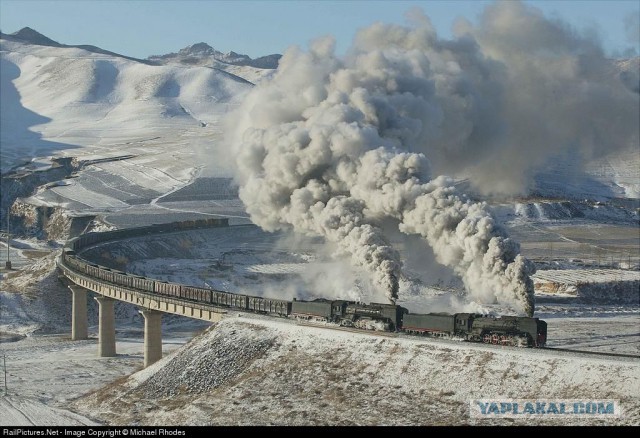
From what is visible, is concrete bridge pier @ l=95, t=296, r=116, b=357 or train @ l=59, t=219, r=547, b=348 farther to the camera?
concrete bridge pier @ l=95, t=296, r=116, b=357

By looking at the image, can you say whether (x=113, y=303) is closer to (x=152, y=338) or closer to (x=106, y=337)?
(x=106, y=337)

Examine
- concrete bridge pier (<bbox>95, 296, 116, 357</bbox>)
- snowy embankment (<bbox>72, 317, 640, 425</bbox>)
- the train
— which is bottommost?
concrete bridge pier (<bbox>95, 296, 116, 357</bbox>)

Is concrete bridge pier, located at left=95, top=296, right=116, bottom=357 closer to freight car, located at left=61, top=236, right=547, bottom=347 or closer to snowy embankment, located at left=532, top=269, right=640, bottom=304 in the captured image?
freight car, located at left=61, top=236, right=547, bottom=347

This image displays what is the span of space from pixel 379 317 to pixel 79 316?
4694 centimetres

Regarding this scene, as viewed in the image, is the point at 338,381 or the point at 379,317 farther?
the point at 379,317

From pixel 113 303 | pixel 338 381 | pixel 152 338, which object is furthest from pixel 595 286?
pixel 338 381

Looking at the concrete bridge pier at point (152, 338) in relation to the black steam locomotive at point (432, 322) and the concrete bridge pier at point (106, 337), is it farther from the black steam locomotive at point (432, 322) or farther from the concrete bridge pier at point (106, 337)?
the black steam locomotive at point (432, 322)

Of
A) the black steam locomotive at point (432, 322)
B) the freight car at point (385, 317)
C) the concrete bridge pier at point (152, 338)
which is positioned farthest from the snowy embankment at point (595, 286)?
the concrete bridge pier at point (152, 338)

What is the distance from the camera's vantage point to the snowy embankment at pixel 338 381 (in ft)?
178

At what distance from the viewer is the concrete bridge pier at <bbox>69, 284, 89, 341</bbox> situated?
10356 cm

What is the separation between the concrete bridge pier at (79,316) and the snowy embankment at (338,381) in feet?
110

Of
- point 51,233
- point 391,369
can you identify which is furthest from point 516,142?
point 51,233

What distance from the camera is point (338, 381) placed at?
6116 centimetres

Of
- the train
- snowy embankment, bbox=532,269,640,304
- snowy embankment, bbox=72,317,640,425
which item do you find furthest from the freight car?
snowy embankment, bbox=532,269,640,304
